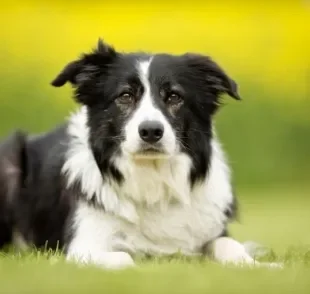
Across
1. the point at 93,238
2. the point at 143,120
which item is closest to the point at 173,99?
the point at 143,120

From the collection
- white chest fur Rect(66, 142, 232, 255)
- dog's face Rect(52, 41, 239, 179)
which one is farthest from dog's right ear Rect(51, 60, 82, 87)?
white chest fur Rect(66, 142, 232, 255)

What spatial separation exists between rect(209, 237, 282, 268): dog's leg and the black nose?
0.87 meters

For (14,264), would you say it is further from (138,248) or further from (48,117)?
(48,117)

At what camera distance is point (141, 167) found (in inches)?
231

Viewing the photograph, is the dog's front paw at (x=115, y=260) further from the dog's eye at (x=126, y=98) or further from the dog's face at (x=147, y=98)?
the dog's eye at (x=126, y=98)

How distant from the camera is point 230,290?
4.26 meters

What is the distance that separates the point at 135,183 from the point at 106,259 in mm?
660

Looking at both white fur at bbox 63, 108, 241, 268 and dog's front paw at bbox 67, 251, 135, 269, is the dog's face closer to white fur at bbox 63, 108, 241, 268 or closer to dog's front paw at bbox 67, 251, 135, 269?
white fur at bbox 63, 108, 241, 268

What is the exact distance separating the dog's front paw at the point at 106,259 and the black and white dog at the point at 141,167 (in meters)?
0.02

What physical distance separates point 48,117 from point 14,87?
67 cm

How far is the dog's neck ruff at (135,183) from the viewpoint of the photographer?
5.86 m

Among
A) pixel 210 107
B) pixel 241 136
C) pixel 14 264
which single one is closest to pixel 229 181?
pixel 210 107

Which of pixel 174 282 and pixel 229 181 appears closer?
pixel 174 282

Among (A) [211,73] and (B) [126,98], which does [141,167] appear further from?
(A) [211,73]
